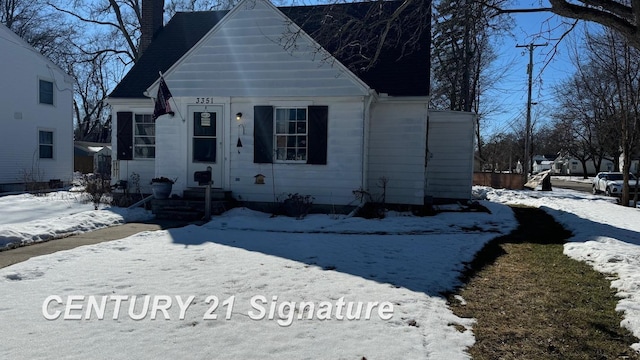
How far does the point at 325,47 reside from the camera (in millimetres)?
11914

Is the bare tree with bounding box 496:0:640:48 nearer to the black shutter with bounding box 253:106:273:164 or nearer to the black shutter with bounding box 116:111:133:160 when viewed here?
the black shutter with bounding box 253:106:273:164

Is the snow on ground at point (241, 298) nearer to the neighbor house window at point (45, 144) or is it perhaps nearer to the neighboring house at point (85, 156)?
the neighbor house window at point (45, 144)

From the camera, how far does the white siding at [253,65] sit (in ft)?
34.4

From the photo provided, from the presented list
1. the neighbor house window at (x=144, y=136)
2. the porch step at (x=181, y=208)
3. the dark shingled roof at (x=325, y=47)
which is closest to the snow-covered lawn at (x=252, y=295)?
the porch step at (x=181, y=208)

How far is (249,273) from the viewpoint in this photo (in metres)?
5.34

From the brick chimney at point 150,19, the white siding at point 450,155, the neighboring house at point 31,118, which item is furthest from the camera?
the neighboring house at point 31,118

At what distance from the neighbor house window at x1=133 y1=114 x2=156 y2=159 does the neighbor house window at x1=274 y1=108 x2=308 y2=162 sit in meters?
4.49

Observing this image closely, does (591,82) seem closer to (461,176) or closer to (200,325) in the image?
(461,176)

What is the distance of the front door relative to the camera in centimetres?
1112

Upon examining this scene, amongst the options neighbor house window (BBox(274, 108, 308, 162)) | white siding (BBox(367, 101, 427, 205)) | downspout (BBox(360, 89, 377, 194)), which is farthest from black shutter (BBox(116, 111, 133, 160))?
white siding (BBox(367, 101, 427, 205))

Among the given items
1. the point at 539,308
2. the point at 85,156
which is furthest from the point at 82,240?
the point at 85,156

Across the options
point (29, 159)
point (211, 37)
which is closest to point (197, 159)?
point (211, 37)

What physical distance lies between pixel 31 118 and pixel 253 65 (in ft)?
47.6

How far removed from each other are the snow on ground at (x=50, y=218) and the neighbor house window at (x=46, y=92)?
29.6 ft
